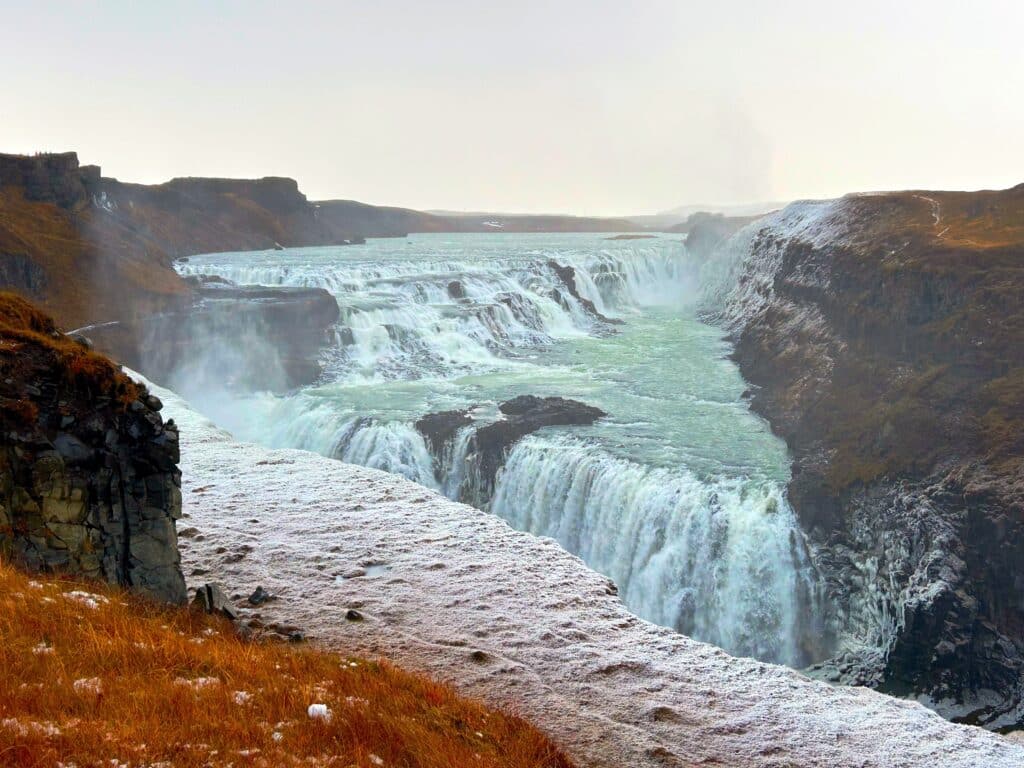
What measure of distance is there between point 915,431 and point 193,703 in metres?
18.0

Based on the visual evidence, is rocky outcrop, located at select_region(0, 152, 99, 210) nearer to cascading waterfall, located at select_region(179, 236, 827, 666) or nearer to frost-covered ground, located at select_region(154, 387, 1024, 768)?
cascading waterfall, located at select_region(179, 236, 827, 666)

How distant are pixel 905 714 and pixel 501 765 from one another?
4.35 meters

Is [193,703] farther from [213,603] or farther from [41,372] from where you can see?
[41,372]

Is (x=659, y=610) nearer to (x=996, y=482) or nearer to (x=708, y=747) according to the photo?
(x=996, y=482)

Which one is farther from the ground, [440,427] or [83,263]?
[83,263]

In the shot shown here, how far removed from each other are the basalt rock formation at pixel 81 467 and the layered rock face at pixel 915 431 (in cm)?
1185

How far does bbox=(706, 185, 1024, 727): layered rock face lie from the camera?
14344mm

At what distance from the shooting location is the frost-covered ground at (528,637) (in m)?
7.05

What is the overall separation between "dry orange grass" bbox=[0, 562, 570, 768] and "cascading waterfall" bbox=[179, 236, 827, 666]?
11.0 meters

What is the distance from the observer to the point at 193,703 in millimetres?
5430

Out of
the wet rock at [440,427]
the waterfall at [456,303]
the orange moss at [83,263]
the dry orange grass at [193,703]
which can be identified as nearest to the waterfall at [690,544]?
the wet rock at [440,427]

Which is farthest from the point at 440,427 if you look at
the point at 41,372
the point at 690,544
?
the point at 41,372

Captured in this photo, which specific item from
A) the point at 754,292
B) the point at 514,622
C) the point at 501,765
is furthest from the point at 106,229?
the point at 501,765

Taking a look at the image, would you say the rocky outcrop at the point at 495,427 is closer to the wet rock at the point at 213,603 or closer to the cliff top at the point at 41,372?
the wet rock at the point at 213,603
